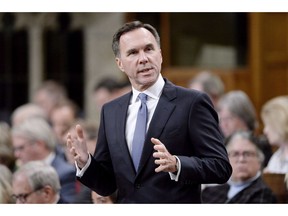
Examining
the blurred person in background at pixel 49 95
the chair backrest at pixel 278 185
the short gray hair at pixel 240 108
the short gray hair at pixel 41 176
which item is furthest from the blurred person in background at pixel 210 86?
the short gray hair at pixel 41 176

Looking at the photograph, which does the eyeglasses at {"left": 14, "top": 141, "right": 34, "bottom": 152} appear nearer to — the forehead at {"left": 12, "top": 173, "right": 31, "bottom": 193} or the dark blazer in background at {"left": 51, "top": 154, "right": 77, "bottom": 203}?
the dark blazer in background at {"left": 51, "top": 154, "right": 77, "bottom": 203}

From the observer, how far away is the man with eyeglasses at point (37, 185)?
197cm

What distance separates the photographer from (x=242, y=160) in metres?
2.10

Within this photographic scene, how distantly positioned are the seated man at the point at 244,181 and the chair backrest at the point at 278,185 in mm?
12

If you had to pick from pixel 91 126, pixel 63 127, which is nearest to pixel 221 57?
pixel 63 127

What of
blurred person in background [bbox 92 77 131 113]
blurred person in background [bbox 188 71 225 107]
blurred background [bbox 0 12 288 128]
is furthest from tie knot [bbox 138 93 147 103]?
blurred background [bbox 0 12 288 128]

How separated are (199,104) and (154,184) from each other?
0.50ft

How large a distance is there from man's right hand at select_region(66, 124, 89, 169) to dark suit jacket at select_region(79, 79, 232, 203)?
0.03m

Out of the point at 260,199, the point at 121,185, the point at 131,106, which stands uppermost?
the point at 131,106

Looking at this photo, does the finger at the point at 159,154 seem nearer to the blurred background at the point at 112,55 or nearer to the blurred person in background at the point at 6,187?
the blurred person in background at the point at 6,187

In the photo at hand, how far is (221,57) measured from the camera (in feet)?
14.7

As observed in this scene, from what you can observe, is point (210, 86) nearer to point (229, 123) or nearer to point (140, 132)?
point (229, 123)
